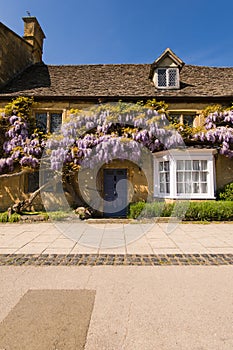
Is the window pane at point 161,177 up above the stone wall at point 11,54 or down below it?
below

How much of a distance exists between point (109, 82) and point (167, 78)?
3.30 m

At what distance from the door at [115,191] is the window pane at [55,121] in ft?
11.5

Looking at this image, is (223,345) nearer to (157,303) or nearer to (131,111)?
(157,303)

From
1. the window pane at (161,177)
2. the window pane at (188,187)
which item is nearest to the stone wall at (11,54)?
the window pane at (161,177)

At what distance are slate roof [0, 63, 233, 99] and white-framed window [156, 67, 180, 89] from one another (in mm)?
457

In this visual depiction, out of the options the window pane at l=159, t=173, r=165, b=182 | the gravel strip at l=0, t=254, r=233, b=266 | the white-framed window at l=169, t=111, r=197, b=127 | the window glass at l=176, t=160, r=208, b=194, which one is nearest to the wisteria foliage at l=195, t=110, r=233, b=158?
the white-framed window at l=169, t=111, r=197, b=127

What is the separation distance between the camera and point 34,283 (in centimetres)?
336

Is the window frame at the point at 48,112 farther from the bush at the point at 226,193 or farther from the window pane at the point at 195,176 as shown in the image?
the bush at the point at 226,193

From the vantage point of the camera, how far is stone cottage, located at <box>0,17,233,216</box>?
31.6ft

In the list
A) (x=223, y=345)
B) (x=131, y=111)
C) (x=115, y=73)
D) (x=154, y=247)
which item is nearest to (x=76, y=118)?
(x=131, y=111)

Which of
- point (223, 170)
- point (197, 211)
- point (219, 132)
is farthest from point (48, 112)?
point (223, 170)

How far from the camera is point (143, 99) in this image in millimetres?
10859

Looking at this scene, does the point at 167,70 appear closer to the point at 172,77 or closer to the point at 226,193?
the point at 172,77

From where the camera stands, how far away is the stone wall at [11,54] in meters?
11.9
